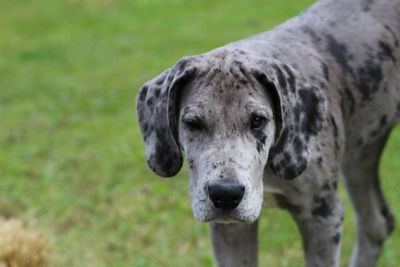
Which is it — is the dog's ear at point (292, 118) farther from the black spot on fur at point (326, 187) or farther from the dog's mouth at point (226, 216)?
the dog's mouth at point (226, 216)

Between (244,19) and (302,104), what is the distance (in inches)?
366

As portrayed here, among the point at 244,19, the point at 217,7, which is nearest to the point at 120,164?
the point at 244,19

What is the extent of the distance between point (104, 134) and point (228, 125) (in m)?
5.12

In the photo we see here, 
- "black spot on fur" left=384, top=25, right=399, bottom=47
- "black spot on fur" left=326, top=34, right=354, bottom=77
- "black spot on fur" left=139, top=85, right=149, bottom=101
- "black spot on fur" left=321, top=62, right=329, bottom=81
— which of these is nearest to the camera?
"black spot on fur" left=139, top=85, right=149, bottom=101

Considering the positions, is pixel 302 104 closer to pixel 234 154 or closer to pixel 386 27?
pixel 234 154

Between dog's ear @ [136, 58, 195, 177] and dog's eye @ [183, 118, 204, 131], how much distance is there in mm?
149

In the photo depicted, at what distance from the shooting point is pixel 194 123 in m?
2.93

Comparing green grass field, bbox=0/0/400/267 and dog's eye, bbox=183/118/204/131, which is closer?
dog's eye, bbox=183/118/204/131

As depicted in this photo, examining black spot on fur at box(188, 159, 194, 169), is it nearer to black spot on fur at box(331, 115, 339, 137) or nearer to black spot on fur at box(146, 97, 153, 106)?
black spot on fur at box(146, 97, 153, 106)

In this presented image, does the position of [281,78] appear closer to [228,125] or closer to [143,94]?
[228,125]

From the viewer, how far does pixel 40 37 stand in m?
12.7

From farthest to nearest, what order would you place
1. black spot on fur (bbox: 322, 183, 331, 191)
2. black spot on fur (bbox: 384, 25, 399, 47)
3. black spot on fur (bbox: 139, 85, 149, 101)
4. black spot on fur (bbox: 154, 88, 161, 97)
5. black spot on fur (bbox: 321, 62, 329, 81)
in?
black spot on fur (bbox: 384, 25, 399, 47), black spot on fur (bbox: 321, 62, 329, 81), black spot on fur (bbox: 322, 183, 331, 191), black spot on fur (bbox: 139, 85, 149, 101), black spot on fur (bbox: 154, 88, 161, 97)

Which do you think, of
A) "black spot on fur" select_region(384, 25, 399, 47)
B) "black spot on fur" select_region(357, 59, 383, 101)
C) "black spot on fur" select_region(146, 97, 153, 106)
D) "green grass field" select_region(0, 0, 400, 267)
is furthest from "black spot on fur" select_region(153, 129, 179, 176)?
"green grass field" select_region(0, 0, 400, 267)

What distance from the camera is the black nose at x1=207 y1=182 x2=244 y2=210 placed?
2734mm
